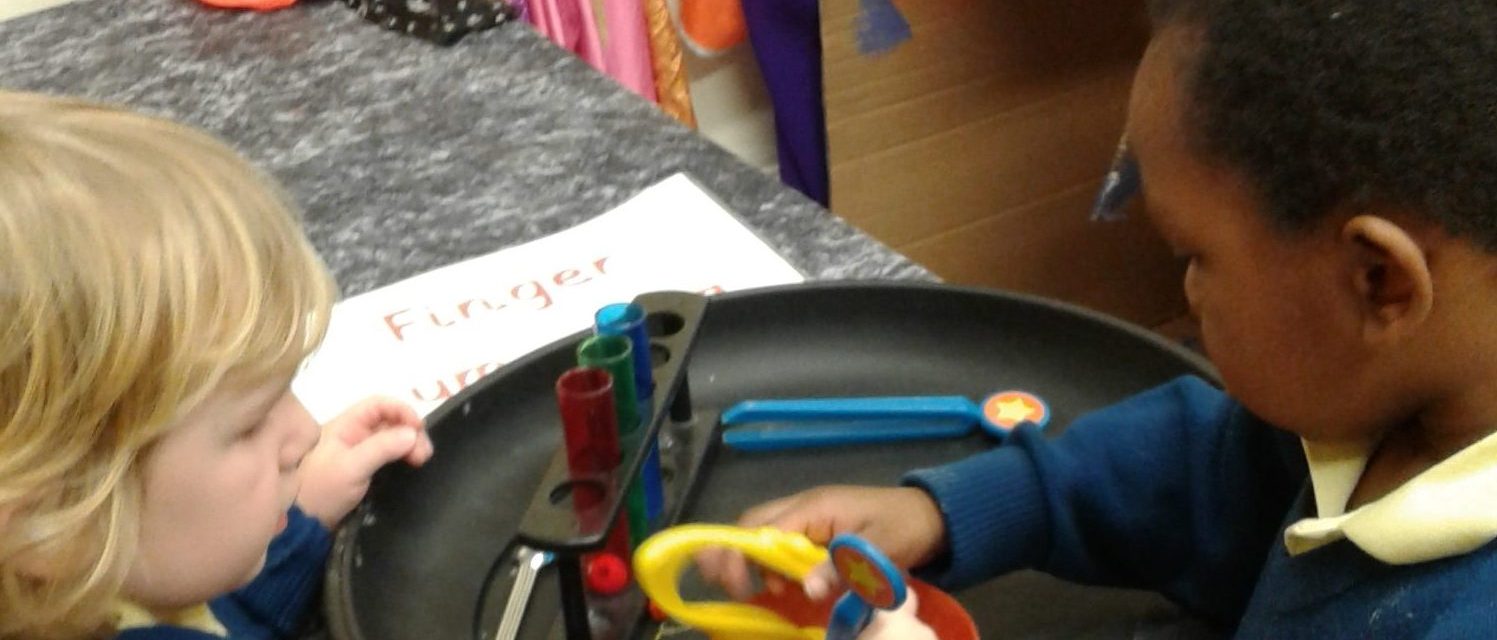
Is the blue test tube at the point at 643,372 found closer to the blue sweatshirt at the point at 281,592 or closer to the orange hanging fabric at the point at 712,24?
the blue sweatshirt at the point at 281,592

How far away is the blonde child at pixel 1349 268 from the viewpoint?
380mm

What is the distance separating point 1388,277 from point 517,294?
50 centimetres

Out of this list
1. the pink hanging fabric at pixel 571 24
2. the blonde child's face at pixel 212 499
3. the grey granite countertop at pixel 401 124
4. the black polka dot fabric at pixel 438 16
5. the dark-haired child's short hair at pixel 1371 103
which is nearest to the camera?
the dark-haired child's short hair at pixel 1371 103

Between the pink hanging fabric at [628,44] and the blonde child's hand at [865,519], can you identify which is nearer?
the blonde child's hand at [865,519]

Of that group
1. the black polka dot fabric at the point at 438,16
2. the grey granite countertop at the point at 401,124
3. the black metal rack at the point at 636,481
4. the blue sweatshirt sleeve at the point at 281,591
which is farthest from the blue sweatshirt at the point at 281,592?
the black polka dot fabric at the point at 438,16

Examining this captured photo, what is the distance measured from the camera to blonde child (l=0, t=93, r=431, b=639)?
43cm

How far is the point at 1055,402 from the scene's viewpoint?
663mm

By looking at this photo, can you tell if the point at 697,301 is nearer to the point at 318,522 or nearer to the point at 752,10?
the point at 318,522

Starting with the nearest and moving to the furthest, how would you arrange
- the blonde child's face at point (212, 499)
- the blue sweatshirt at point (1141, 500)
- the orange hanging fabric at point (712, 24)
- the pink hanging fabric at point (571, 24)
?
the blonde child's face at point (212, 499)
the blue sweatshirt at point (1141, 500)
the pink hanging fabric at point (571, 24)
the orange hanging fabric at point (712, 24)

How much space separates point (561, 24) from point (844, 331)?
0.76 metres

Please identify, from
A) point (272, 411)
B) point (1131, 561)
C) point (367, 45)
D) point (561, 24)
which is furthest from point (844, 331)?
point (561, 24)

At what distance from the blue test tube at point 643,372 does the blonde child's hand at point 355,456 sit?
0.33 ft

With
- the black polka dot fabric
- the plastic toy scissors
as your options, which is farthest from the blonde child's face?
the black polka dot fabric

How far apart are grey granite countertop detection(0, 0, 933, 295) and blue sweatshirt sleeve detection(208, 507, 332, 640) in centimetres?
25
